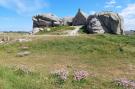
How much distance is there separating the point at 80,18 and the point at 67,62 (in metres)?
33.6

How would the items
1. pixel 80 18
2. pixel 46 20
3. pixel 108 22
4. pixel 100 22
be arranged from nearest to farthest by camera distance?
pixel 100 22, pixel 108 22, pixel 80 18, pixel 46 20

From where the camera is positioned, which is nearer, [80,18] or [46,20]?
[80,18]

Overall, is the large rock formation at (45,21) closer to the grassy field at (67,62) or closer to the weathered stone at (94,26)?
the weathered stone at (94,26)

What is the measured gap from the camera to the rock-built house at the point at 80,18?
58.9m

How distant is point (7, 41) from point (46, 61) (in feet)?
43.8

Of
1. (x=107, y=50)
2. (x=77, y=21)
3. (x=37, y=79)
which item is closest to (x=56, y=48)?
(x=107, y=50)

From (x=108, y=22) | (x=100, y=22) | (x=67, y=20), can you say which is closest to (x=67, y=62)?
(x=100, y=22)

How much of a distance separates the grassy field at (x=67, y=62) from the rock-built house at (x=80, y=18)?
1930 cm

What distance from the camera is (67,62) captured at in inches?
1056

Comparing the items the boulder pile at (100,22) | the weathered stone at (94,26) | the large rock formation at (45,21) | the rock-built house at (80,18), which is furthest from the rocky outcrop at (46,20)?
the weathered stone at (94,26)

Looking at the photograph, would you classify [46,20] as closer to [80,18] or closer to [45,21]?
[45,21]

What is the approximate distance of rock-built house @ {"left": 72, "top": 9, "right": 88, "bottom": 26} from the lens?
193 feet

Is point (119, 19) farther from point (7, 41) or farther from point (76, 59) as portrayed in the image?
point (76, 59)

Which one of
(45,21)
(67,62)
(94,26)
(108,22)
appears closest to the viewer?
(67,62)
